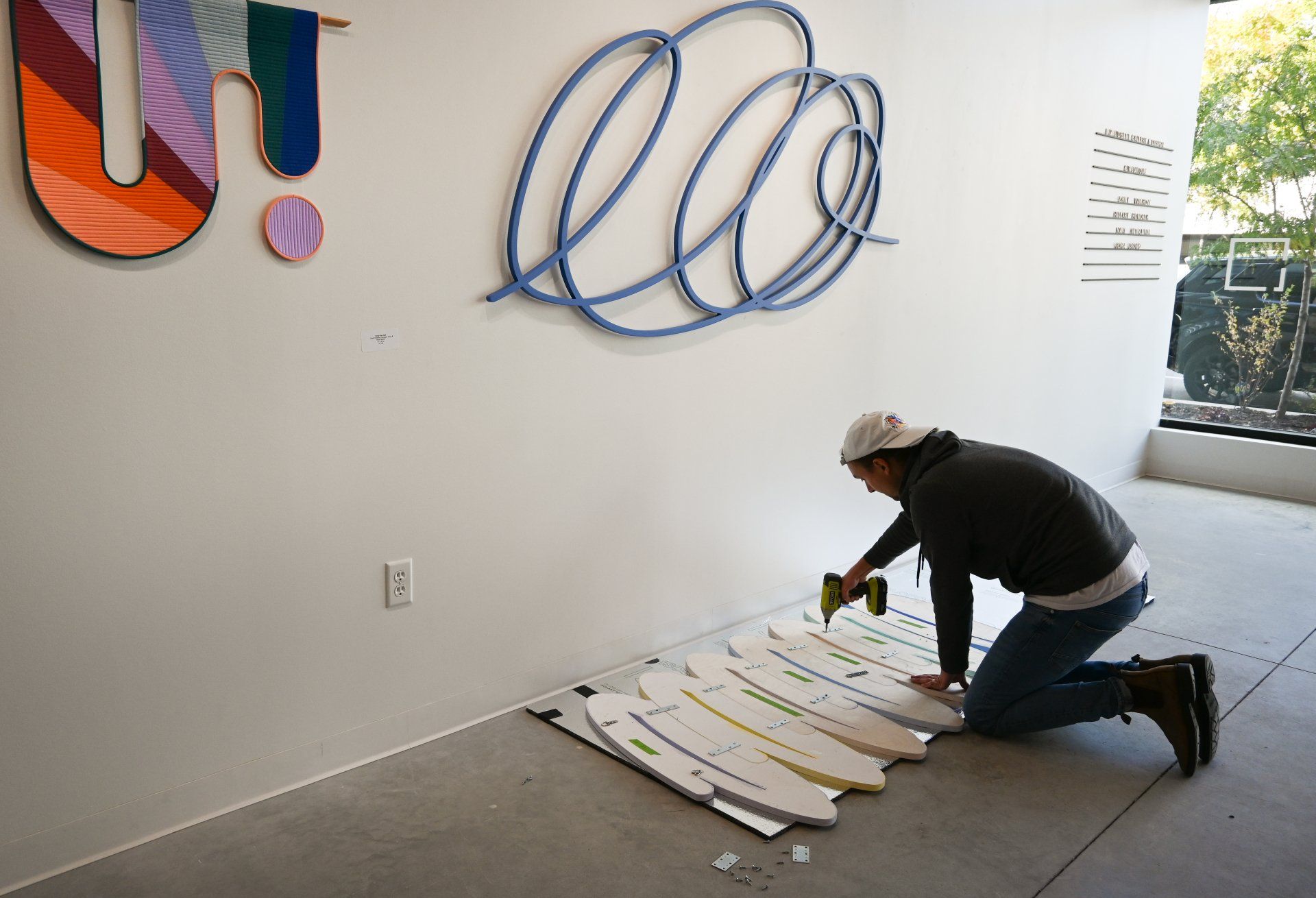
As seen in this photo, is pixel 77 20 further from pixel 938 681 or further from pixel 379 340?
pixel 938 681

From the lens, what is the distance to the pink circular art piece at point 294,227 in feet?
6.84

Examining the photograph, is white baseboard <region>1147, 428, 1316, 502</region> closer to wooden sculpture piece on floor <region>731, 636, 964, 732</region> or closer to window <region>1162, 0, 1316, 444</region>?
window <region>1162, 0, 1316, 444</region>

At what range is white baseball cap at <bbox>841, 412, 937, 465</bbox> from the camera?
8.32 feet

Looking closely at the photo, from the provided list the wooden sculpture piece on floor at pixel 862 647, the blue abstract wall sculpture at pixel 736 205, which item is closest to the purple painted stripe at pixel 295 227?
the blue abstract wall sculpture at pixel 736 205

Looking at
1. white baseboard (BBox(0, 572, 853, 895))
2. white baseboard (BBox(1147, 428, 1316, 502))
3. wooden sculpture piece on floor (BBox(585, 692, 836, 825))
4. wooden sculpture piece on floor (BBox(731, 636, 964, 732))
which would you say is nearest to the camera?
white baseboard (BBox(0, 572, 853, 895))

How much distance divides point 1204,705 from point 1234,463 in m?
3.82

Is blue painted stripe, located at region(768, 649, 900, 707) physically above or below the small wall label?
below

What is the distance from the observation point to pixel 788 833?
2203 millimetres

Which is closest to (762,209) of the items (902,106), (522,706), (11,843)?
(902,106)

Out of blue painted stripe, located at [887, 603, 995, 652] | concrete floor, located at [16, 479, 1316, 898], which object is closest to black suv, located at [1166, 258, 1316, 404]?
blue painted stripe, located at [887, 603, 995, 652]

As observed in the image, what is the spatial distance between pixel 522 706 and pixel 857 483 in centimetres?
166

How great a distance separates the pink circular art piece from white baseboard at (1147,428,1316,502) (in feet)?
17.7

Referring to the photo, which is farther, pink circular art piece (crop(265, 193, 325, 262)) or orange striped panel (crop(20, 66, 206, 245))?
pink circular art piece (crop(265, 193, 325, 262))

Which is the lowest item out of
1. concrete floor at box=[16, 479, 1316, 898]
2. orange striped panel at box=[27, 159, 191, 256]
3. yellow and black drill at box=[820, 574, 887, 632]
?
concrete floor at box=[16, 479, 1316, 898]
